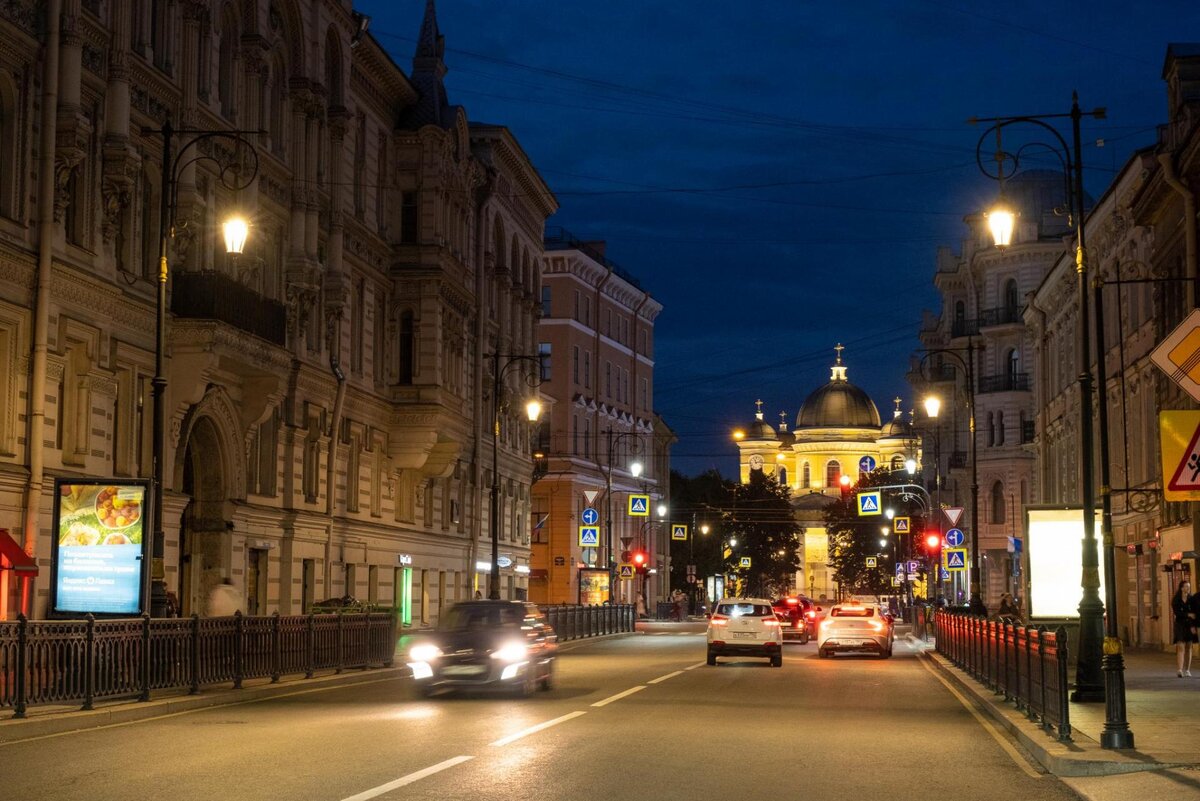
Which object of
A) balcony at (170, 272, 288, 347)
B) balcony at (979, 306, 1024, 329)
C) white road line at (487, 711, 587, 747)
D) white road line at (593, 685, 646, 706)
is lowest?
white road line at (593, 685, 646, 706)

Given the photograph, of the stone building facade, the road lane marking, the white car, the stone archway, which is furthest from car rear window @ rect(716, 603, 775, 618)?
the stone archway

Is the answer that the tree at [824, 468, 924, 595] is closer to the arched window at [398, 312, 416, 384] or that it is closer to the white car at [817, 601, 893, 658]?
the arched window at [398, 312, 416, 384]

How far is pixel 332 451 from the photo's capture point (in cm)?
4538

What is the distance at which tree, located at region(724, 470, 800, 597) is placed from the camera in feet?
442

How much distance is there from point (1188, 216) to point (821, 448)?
511 ft

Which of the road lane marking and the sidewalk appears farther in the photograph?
the road lane marking

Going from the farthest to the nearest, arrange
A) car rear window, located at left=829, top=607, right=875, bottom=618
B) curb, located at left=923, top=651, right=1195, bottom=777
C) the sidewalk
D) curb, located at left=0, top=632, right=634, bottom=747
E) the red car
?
the red car < car rear window, located at left=829, top=607, right=875, bottom=618 < curb, located at left=0, top=632, right=634, bottom=747 < the sidewalk < curb, located at left=923, top=651, right=1195, bottom=777

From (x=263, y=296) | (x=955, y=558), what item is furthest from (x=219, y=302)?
(x=955, y=558)

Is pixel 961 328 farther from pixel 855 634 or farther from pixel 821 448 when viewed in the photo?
pixel 821 448

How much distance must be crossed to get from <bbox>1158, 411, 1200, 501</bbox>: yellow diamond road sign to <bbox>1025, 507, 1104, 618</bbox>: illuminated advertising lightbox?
51.5ft

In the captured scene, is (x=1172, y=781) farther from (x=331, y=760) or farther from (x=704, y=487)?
(x=704, y=487)

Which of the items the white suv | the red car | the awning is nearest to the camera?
the awning

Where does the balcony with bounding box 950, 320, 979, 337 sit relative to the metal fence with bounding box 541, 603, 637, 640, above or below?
above

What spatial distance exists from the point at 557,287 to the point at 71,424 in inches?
2472
